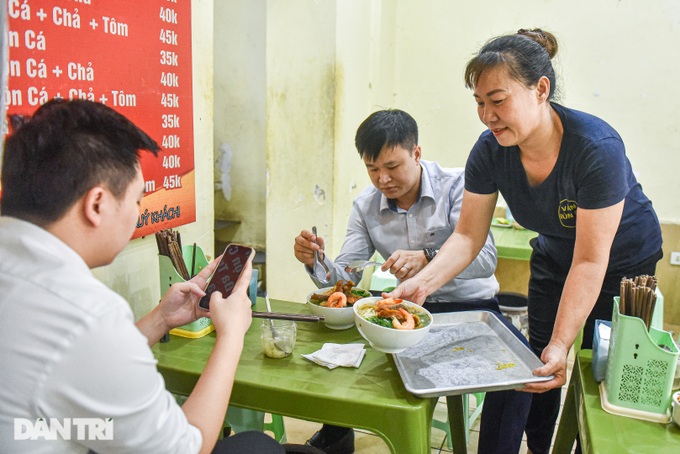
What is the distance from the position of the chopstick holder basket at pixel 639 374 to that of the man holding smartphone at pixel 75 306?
0.89m

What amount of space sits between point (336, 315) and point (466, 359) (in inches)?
15.8

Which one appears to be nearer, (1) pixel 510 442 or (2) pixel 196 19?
(1) pixel 510 442

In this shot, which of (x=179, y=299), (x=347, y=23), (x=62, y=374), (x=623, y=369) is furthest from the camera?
(x=347, y=23)

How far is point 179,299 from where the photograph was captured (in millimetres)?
1353

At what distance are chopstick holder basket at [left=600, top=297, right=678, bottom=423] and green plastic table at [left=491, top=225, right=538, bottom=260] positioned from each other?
196cm

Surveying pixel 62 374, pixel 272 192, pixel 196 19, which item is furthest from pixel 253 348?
pixel 272 192

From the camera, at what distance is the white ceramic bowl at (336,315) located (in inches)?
62.7

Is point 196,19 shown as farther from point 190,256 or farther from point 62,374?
point 62,374

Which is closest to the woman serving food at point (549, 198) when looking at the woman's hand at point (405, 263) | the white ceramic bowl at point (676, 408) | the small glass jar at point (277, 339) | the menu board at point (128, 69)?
the woman's hand at point (405, 263)

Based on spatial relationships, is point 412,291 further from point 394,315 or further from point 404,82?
point 404,82

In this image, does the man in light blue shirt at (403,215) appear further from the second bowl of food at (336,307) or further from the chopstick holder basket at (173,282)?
the chopstick holder basket at (173,282)

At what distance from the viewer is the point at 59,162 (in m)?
0.85

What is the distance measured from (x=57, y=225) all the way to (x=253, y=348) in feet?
2.48

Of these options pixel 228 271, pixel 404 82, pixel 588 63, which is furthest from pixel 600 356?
pixel 404 82
